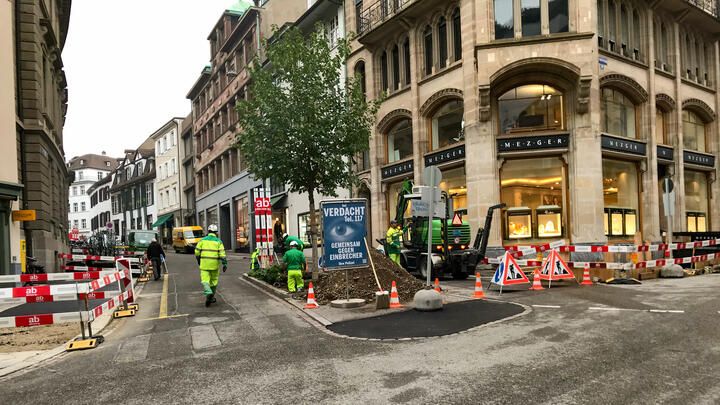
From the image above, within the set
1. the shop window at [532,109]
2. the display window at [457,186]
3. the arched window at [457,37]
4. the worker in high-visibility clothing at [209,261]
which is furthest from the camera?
the arched window at [457,37]

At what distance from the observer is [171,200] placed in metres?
63.3

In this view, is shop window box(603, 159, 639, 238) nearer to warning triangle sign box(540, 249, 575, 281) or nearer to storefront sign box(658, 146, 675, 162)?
storefront sign box(658, 146, 675, 162)

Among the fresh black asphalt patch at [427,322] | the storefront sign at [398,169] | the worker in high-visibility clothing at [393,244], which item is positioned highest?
the storefront sign at [398,169]

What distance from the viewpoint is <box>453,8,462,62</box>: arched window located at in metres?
21.4

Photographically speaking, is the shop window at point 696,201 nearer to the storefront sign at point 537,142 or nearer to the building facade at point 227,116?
the storefront sign at point 537,142

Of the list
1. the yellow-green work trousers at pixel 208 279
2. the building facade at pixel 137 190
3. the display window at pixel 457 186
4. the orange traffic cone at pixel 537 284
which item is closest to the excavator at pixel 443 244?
the orange traffic cone at pixel 537 284

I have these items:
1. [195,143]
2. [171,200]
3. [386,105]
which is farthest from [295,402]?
[171,200]

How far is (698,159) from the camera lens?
24.8 metres

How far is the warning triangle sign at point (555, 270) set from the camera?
12938mm

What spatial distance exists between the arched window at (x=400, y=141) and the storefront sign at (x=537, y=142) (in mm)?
5784

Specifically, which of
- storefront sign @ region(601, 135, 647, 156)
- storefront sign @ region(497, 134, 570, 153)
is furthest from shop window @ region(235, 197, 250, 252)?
storefront sign @ region(601, 135, 647, 156)

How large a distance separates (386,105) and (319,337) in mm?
19288

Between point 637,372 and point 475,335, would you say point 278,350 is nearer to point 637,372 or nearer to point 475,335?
point 475,335

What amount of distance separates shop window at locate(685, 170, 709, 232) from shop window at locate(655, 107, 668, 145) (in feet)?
7.87
